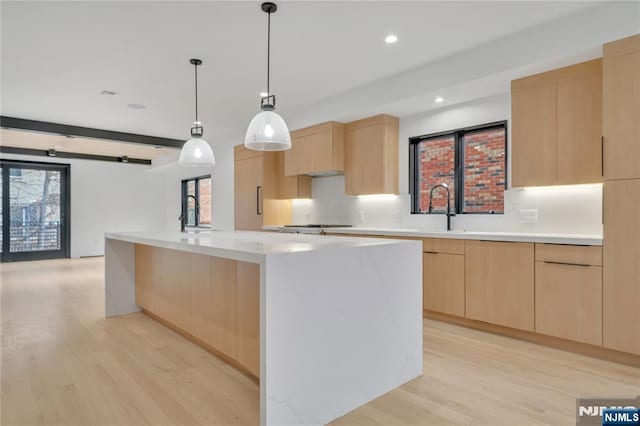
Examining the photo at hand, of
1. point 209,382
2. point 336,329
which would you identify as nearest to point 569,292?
point 336,329

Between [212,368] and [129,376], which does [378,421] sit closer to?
[212,368]

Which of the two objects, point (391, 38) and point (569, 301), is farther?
point (391, 38)

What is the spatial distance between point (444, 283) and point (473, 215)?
34.6 inches

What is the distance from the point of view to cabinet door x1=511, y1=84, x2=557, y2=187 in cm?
313

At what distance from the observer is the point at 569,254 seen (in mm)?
2812

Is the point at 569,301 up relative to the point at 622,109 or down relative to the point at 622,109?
down

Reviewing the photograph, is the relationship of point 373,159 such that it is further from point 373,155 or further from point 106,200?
point 106,200

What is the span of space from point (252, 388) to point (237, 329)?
1.21ft

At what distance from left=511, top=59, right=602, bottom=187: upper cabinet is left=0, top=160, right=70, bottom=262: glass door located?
375 inches

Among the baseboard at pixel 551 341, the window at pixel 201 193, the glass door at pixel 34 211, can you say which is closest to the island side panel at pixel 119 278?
the baseboard at pixel 551 341

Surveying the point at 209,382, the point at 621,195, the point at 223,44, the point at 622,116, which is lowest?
the point at 209,382

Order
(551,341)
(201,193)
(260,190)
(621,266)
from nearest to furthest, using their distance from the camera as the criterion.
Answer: (621,266) < (551,341) < (260,190) < (201,193)

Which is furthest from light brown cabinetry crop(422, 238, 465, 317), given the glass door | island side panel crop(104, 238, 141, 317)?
the glass door

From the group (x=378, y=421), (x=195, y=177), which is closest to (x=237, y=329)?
(x=378, y=421)
